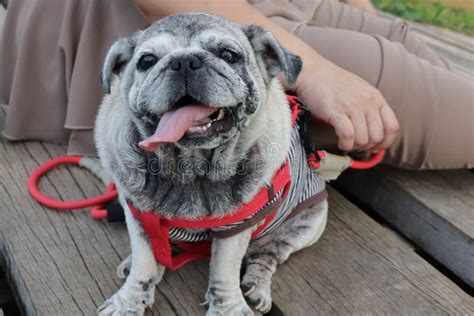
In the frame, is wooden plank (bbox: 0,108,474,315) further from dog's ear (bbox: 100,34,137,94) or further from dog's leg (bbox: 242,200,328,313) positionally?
dog's ear (bbox: 100,34,137,94)

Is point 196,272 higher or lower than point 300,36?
lower

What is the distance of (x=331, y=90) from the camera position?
5.59 feet

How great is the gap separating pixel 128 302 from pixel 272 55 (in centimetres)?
70

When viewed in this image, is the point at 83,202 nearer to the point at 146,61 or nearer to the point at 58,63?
the point at 58,63

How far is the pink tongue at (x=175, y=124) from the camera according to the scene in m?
1.21

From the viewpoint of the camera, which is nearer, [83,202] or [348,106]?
[348,106]

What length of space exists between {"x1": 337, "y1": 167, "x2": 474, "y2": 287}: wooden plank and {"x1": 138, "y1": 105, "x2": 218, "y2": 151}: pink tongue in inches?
37.5

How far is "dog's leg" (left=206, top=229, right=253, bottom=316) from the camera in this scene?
4.76 ft

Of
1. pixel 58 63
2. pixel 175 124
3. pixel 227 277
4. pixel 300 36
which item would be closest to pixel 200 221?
pixel 227 277

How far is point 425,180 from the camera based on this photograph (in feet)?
6.77

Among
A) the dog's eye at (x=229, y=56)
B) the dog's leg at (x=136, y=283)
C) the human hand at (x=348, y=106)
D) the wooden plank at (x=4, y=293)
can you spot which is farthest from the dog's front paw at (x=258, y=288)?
the wooden plank at (x=4, y=293)

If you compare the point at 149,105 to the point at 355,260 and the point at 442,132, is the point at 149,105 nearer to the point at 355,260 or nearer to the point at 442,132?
the point at 355,260

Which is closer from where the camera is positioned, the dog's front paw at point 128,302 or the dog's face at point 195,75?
the dog's face at point 195,75

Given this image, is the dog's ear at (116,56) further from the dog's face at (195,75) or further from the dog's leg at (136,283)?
the dog's leg at (136,283)
